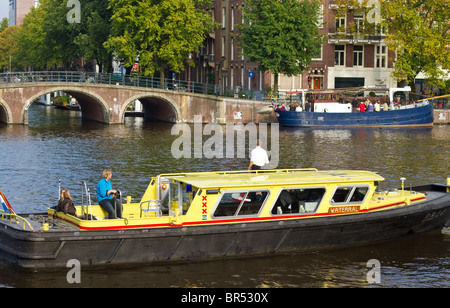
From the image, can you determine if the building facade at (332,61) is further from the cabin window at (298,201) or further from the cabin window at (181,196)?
the cabin window at (181,196)

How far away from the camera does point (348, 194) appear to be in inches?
842

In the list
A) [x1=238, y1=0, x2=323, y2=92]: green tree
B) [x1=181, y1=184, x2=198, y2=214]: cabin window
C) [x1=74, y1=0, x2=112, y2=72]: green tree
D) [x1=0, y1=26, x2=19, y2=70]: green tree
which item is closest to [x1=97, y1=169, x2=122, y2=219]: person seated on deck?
[x1=181, y1=184, x2=198, y2=214]: cabin window

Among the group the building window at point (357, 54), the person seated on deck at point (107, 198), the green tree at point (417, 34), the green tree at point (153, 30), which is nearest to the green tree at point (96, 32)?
the green tree at point (153, 30)

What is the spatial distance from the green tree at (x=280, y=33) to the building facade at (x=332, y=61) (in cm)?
418

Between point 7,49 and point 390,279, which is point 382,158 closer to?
point 390,279

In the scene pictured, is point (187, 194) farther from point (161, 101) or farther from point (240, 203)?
point (161, 101)

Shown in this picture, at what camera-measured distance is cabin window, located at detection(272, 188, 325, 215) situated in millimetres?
20688

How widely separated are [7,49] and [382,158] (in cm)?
10771

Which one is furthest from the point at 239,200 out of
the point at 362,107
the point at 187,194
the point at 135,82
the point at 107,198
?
the point at 135,82

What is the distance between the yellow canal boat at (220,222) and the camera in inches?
735

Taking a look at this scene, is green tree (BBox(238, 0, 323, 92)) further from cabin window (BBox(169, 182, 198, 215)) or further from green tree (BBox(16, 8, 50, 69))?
cabin window (BBox(169, 182, 198, 215))

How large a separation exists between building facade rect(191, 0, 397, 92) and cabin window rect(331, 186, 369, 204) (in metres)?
50.3

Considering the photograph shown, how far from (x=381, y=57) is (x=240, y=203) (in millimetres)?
60290

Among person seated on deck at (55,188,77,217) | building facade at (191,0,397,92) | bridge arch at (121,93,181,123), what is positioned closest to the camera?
person seated on deck at (55,188,77,217)
